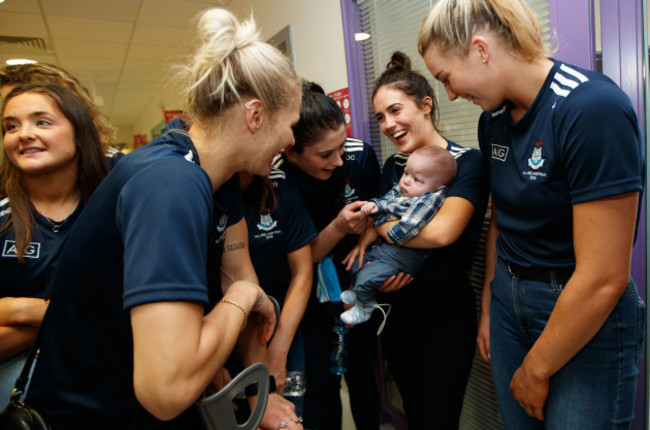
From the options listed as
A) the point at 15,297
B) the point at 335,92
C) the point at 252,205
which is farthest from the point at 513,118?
the point at 15,297

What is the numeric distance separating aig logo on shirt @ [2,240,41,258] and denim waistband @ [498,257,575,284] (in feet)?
5.72

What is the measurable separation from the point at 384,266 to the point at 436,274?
0.72 ft

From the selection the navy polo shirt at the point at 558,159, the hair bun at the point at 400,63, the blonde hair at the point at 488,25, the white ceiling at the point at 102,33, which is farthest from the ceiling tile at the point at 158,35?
the navy polo shirt at the point at 558,159

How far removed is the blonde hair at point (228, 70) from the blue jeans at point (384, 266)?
2.65 ft

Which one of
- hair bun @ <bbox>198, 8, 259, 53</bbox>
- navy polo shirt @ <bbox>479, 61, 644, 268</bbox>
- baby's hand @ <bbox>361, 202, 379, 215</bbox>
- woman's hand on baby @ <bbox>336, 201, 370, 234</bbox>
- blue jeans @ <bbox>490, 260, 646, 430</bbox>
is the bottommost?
blue jeans @ <bbox>490, 260, 646, 430</bbox>

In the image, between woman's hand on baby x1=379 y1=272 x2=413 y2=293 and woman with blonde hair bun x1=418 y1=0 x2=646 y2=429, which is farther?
woman's hand on baby x1=379 y1=272 x2=413 y2=293

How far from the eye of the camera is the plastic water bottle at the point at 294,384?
1.63 meters

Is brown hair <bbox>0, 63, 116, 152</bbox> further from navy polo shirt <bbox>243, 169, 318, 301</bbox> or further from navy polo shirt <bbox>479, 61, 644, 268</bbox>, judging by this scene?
navy polo shirt <bbox>479, 61, 644, 268</bbox>

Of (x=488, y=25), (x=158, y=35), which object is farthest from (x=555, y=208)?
(x=158, y=35)

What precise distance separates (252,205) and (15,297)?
98 centimetres

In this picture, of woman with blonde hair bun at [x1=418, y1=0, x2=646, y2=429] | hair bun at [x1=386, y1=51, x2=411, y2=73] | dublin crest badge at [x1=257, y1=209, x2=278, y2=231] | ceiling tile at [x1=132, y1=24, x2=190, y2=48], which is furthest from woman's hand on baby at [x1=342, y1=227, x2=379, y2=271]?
ceiling tile at [x1=132, y1=24, x2=190, y2=48]

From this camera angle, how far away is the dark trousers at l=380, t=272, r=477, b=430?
1.59 meters

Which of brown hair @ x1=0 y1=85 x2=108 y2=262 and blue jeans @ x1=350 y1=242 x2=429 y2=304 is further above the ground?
brown hair @ x1=0 y1=85 x2=108 y2=262

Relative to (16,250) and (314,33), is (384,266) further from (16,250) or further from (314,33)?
(314,33)
